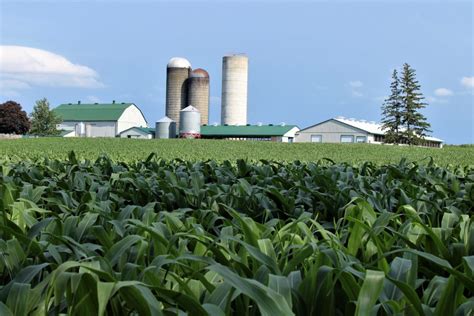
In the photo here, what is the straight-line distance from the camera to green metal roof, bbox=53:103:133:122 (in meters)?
82.1

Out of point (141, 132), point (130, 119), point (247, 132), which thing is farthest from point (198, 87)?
point (130, 119)

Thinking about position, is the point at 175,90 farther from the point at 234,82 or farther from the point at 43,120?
the point at 43,120

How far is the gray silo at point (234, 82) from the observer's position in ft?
200

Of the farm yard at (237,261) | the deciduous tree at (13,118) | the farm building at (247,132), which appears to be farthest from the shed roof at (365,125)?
the farm yard at (237,261)

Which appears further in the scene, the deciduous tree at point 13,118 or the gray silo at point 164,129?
the deciduous tree at point 13,118

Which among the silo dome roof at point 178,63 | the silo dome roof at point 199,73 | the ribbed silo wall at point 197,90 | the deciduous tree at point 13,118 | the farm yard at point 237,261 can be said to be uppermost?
the silo dome roof at point 178,63

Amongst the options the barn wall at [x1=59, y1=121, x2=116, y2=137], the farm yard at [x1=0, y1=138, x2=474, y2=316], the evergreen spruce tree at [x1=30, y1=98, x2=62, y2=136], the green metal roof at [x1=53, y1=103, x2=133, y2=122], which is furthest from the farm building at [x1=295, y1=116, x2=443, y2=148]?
the farm yard at [x1=0, y1=138, x2=474, y2=316]

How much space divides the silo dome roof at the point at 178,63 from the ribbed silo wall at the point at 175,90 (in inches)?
14.9

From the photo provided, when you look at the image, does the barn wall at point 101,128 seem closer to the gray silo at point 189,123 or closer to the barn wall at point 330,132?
the barn wall at point 330,132

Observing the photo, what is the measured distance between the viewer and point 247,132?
63.5 meters

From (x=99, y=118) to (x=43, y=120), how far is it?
865 cm

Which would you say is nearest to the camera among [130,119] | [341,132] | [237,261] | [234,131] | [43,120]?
[237,261]

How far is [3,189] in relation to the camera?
2980 mm

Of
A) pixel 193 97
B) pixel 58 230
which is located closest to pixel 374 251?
pixel 58 230
